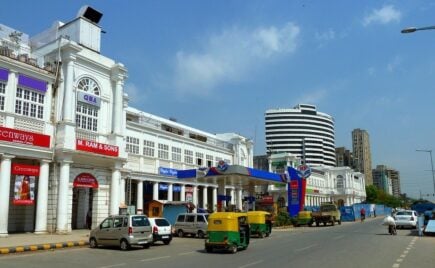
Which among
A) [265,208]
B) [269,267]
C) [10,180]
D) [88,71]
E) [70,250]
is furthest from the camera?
[265,208]

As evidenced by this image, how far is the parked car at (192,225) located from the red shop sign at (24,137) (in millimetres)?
10106

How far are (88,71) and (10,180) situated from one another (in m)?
9.28

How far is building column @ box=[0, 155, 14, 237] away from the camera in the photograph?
25.6 meters

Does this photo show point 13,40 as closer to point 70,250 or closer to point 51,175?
point 51,175

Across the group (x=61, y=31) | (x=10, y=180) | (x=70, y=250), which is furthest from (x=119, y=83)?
(x=70, y=250)

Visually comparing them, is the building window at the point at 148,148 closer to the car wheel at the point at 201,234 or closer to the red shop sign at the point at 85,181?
the red shop sign at the point at 85,181

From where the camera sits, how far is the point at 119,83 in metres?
34.1

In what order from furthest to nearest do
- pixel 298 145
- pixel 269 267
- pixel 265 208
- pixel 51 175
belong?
1. pixel 298 145
2. pixel 265 208
3. pixel 51 175
4. pixel 269 267

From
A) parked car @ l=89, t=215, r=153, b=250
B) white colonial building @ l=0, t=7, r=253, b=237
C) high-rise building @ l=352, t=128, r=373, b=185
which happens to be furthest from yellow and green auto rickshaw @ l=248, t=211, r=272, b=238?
high-rise building @ l=352, t=128, r=373, b=185

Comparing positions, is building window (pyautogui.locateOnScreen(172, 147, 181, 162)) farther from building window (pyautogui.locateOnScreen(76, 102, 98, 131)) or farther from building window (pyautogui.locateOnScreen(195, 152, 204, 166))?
building window (pyautogui.locateOnScreen(76, 102, 98, 131))

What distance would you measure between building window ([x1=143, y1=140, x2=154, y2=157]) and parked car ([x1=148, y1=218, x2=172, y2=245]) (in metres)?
22.9

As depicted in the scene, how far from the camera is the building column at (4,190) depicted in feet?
84.0

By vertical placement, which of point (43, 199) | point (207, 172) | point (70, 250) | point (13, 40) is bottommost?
point (70, 250)

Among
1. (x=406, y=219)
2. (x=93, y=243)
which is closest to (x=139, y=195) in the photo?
(x=93, y=243)
